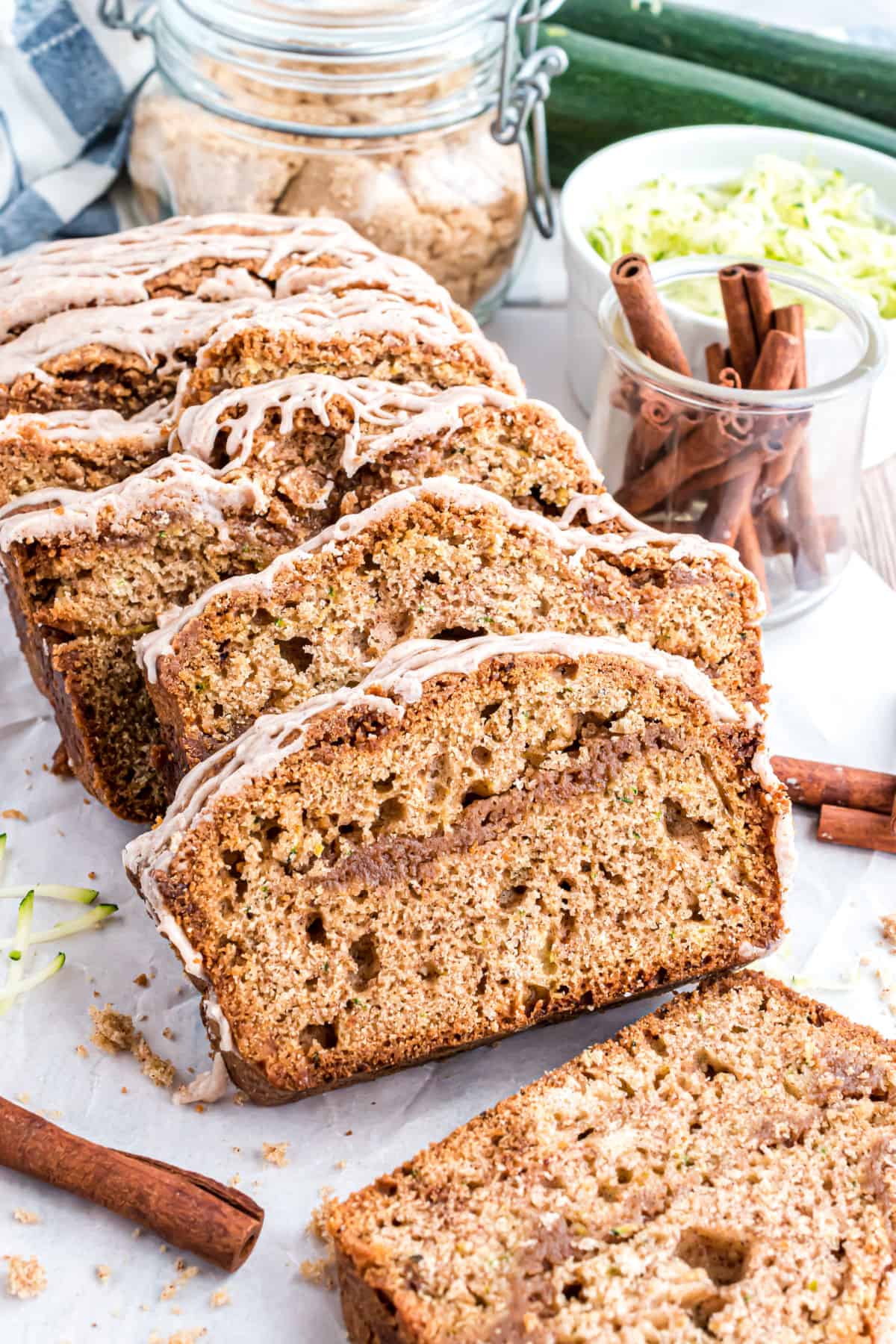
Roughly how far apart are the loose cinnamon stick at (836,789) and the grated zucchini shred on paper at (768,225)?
1.51 m

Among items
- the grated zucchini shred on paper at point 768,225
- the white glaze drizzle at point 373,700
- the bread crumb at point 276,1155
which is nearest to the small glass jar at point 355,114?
the grated zucchini shred on paper at point 768,225

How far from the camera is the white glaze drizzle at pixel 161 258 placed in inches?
139

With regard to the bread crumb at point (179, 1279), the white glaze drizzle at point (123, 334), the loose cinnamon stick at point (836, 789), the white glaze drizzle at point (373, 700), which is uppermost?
the white glaze drizzle at point (123, 334)

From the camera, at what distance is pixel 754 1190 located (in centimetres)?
260

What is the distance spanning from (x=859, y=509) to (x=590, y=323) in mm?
1098

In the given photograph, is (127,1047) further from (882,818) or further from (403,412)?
(882,818)

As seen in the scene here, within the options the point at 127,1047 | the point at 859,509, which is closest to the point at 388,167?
the point at 859,509

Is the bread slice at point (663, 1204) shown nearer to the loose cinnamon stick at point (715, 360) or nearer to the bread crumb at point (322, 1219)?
the bread crumb at point (322, 1219)

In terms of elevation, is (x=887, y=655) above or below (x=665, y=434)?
below

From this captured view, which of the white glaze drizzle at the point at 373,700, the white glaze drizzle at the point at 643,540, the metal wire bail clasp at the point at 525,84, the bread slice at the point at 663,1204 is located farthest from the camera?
the metal wire bail clasp at the point at 525,84

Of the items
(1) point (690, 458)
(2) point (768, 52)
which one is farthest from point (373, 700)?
(2) point (768, 52)

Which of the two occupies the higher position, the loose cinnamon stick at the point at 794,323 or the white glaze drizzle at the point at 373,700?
the loose cinnamon stick at the point at 794,323

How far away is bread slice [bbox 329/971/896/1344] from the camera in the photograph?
2422 millimetres

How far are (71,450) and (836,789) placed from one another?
2.00m
